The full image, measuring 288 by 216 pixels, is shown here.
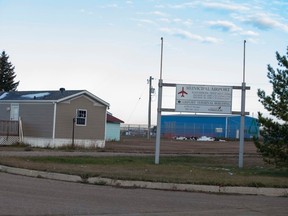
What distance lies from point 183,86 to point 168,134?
64.7 metres

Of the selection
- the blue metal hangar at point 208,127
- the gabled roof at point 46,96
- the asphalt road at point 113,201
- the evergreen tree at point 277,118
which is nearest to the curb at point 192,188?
the asphalt road at point 113,201

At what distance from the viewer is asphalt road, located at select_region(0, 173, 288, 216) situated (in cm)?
1032

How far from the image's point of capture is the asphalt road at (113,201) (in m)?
10.3

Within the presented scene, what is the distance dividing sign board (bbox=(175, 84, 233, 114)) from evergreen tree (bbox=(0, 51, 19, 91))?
49443mm

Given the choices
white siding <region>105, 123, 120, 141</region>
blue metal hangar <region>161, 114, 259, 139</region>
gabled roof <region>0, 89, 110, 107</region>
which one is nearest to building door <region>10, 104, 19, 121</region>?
gabled roof <region>0, 89, 110, 107</region>

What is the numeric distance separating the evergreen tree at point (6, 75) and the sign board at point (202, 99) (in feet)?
162

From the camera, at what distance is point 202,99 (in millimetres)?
24125

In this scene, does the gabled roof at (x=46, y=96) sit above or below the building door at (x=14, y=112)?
above

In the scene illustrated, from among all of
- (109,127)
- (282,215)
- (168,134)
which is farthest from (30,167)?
(168,134)

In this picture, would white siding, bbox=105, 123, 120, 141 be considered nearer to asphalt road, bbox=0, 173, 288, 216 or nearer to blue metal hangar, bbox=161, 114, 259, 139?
blue metal hangar, bbox=161, 114, 259, 139

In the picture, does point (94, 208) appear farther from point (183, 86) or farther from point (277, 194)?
point (183, 86)

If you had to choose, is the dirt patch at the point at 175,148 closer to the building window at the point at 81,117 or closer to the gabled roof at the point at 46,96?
the building window at the point at 81,117

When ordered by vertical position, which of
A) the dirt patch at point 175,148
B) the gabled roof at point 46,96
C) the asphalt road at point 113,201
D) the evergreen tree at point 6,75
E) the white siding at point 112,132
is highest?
the evergreen tree at point 6,75

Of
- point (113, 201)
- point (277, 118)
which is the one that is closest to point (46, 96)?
point (277, 118)
